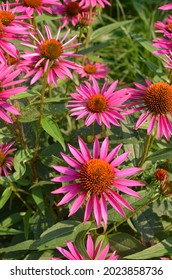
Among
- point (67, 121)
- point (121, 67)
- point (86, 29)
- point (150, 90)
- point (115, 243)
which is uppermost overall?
point (121, 67)

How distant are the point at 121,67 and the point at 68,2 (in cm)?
136

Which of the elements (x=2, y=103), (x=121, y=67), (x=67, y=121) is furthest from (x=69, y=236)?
(x=121, y=67)

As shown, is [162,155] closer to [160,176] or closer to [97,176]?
[160,176]

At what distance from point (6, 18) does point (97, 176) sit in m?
0.89

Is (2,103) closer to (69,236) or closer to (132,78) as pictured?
(69,236)

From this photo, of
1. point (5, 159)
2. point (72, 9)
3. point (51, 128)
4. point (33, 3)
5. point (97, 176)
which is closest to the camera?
point (97, 176)

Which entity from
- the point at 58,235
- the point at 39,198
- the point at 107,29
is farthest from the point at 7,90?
the point at 107,29

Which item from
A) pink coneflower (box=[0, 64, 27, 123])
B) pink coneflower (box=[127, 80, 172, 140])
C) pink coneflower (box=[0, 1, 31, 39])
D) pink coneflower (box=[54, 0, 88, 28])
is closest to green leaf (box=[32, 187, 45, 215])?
pink coneflower (box=[0, 64, 27, 123])

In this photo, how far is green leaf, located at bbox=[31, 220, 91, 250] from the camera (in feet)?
5.26

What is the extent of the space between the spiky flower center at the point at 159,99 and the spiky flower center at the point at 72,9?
3.00ft

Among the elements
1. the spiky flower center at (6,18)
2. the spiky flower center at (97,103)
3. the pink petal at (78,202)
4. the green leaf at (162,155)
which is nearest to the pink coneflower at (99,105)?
the spiky flower center at (97,103)

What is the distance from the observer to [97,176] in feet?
4.76

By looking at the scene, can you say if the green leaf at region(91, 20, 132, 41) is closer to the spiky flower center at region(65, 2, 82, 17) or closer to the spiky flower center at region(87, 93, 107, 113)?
the spiky flower center at region(65, 2, 82, 17)
